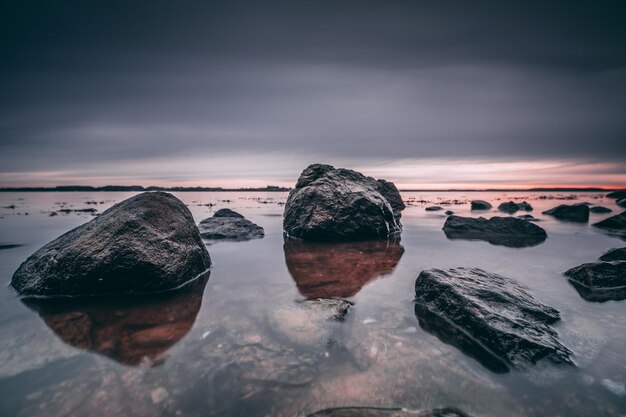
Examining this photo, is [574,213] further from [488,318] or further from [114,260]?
[114,260]

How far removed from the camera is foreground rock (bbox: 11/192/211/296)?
4648mm

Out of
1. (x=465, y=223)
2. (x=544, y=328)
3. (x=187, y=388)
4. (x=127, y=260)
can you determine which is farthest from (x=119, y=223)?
(x=465, y=223)

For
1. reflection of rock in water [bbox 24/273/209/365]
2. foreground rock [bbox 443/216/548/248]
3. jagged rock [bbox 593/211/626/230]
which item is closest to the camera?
reflection of rock in water [bbox 24/273/209/365]

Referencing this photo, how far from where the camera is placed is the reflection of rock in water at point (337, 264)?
5148 millimetres

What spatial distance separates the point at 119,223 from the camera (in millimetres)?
5188

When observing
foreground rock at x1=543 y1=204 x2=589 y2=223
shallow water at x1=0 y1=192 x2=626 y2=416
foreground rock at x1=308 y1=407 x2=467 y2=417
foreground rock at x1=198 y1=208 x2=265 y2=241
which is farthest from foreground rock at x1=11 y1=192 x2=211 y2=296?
foreground rock at x1=543 y1=204 x2=589 y2=223

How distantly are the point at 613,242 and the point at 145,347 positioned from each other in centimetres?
1417

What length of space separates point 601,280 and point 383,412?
17.8 ft

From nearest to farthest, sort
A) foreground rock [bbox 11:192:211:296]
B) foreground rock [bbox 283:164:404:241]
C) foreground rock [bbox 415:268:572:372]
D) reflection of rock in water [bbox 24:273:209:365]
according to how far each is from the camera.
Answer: foreground rock [bbox 415:268:572:372], reflection of rock in water [bbox 24:273:209:365], foreground rock [bbox 11:192:211:296], foreground rock [bbox 283:164:404:241]

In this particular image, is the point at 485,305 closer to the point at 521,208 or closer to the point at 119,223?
the point at 119,223

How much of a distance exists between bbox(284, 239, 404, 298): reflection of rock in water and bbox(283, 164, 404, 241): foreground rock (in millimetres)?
585

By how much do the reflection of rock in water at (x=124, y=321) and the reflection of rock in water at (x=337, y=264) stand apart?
1.95m

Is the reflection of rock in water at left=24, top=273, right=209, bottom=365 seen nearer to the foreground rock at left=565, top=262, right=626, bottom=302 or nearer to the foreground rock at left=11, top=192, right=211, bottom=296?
the foreground rock at left=11, top=192, right=211, bottom=296

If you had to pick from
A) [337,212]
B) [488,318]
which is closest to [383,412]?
[488,318]
